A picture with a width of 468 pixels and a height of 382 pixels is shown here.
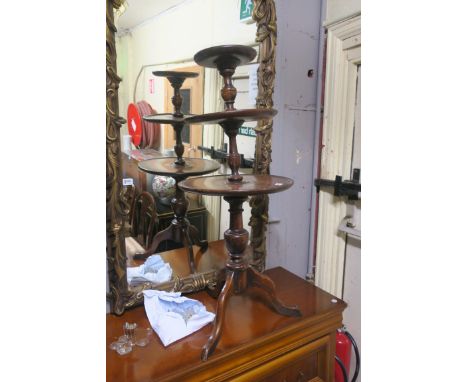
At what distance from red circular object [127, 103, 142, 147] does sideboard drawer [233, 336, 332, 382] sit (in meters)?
0.66

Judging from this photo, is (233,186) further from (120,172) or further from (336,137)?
(336,137)

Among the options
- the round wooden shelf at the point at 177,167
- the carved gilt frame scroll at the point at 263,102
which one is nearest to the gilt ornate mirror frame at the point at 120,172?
the carved gilt frame scroll at the point at 263,102

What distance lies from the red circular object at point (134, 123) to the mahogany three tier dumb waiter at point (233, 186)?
0.46ft

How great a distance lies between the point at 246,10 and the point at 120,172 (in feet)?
2.05

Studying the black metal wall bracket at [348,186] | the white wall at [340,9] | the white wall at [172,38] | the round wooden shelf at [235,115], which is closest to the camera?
the round wooden shelf at [235,115]

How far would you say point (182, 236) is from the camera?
3.47 feet

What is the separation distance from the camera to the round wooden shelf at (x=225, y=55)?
2.83 feet

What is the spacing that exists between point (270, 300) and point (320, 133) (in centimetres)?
65

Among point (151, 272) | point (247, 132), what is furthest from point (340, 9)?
point (151, 272)

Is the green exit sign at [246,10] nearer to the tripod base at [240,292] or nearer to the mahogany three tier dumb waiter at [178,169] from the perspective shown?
the mahogany three tier dumb waiter at [178,169]

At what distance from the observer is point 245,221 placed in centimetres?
116

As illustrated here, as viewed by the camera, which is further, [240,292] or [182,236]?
[182,236]

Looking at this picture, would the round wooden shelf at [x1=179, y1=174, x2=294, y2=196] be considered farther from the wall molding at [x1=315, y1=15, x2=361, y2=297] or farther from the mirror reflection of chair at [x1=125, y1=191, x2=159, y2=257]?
the wall molding at [x1=315, y1=15, x2=361, y2=297]
